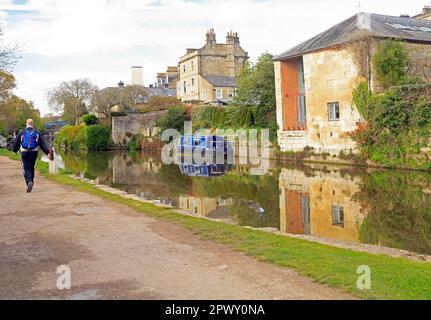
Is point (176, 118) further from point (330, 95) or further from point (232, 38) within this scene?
point (232, 38)

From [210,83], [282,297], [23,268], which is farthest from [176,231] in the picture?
[210,83]

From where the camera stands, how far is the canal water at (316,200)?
934 centimetres

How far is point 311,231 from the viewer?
9453 millimetres

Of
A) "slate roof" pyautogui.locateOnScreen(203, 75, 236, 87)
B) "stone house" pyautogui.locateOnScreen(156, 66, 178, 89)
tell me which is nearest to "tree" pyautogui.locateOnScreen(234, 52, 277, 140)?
"slate roof" pyautogui.locateOnScreen(203, 75, 236, 87)

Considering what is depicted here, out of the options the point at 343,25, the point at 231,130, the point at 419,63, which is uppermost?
the point at 343,25

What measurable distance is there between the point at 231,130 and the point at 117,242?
2743cm

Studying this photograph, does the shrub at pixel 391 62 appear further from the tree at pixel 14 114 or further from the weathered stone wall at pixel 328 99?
the tree at pixel 14 114

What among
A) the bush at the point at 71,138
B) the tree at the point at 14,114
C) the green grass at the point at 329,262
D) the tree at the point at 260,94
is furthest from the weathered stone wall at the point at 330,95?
the bush at the point at 71,138

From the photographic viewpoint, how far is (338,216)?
35.5ft

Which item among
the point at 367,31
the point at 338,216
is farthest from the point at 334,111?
the point at 338,216

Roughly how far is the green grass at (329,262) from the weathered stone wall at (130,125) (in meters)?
41.2
